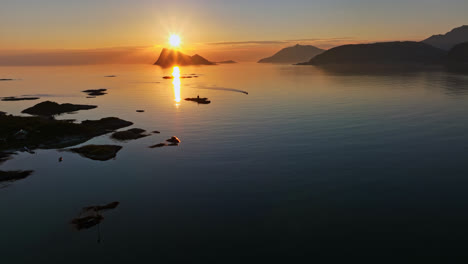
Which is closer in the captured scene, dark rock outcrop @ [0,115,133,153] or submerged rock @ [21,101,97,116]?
dark rock outcrop @ [0,115,133,153]

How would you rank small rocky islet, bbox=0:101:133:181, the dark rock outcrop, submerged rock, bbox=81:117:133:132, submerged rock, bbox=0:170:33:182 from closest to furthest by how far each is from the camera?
1. submerged rock, bbox=0:170:33:182
2. small rocky islet, bbox=0:101:133:181
3. the dark rock outcrop
4. submerged rock, bbox=81:117:133:132

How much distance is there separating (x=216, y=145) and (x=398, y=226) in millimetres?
40277

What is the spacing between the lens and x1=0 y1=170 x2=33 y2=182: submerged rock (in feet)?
158

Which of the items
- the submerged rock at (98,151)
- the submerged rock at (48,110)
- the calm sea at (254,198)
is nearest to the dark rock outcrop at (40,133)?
the calm sea at (254,198)

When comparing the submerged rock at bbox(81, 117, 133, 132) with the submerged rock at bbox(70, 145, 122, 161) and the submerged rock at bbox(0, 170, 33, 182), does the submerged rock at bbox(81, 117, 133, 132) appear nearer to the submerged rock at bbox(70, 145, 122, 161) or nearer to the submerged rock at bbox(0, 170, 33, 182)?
the submerged rock at bbox(70, 145, 122, 161)

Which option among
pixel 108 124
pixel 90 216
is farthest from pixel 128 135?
pixel 90 216

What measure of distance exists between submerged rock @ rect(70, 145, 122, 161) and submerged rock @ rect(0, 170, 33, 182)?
10814 mm

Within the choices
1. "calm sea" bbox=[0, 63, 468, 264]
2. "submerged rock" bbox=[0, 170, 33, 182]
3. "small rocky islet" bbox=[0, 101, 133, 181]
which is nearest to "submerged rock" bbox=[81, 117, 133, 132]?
"small rocky islet" bbox=[0, 101, 133, 181]

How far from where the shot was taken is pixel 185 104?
134375 millimetres

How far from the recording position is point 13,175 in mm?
49469

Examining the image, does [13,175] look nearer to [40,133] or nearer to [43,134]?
[43,134]

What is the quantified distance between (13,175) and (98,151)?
14762 millimetres

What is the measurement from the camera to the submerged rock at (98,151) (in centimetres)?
5928

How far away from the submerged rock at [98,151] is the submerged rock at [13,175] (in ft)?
35.5
